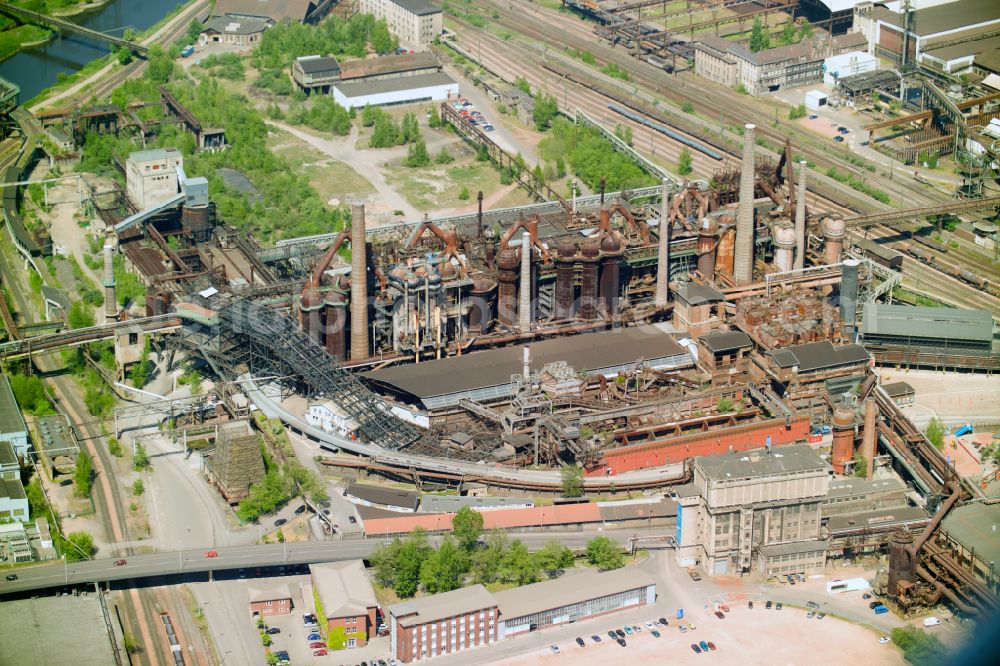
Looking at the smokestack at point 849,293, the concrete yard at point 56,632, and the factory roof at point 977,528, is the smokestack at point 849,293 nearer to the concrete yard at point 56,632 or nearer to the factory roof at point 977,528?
the factory roof at point 977,528

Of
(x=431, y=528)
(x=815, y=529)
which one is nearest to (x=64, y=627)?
(x=431, y=528)

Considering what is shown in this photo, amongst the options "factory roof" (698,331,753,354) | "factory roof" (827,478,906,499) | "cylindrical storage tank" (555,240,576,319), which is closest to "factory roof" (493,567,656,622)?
"factory roof" (827,478,906,499)

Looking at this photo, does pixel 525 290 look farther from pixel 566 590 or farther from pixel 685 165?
pixel 685 165

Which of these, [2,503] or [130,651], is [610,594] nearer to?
[130,651]

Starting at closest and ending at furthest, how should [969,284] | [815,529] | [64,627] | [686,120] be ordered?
1. [64,627]
2. [815,529]
3. [969,284]
4. [686,120]

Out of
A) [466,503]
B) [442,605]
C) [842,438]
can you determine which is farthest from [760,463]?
[442,605]

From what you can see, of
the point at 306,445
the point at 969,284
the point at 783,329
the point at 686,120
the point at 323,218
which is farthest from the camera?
the point at 686,120
